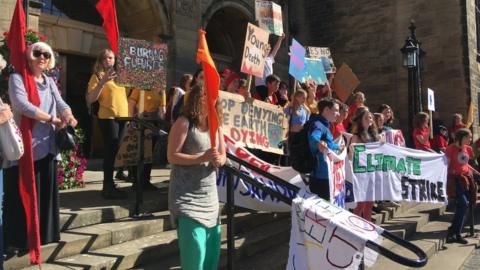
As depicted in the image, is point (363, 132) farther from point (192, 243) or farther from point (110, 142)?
point (192, 243)

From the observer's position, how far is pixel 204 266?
3100 millimetres

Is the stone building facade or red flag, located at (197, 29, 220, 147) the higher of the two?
the stone building facade

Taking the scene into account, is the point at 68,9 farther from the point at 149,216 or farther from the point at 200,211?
the point at 200,211

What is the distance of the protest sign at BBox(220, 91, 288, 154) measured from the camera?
17.7ft

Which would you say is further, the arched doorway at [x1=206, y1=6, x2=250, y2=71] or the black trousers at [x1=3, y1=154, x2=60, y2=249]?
the arched doorway at [x1=206, y1=6, x2=250, y2=71]

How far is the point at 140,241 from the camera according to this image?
4.17 meters

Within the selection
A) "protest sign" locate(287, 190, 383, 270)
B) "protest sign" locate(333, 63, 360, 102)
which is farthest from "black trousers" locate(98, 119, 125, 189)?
Result: "protest sign" locate(333, 63, 360, 102)

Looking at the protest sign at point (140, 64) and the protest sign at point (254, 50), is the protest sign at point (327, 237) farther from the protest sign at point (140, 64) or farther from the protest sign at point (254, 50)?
the protest sign at point (254, 50)

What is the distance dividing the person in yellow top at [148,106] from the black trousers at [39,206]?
1.92m

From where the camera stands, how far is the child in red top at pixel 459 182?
6.58 meters

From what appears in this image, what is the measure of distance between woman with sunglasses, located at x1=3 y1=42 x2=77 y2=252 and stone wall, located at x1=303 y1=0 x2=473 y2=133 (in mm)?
14548

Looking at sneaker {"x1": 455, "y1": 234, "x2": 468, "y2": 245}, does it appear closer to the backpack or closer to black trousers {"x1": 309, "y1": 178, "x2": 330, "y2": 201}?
black trousers {"x1": 309, "y1": 178, "x2": 330, "y2": 201}

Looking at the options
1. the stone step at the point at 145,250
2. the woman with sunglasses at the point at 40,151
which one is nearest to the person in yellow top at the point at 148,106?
the stone step at the point at 145,250

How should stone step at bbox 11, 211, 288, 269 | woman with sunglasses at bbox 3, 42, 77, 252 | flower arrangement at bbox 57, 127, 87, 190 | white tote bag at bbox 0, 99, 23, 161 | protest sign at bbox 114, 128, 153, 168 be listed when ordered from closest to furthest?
1. white tote bag at bbox 0, 99, 23, 161
2. woman with sunglasses at bbox 3, 42, 77, 252
3. stone step at bbox 11, 211, 288, 269
4. protest sign at bbox 114, 128, 153, 168
5. flower arrangement at bbox 57, 127, 87, 190
